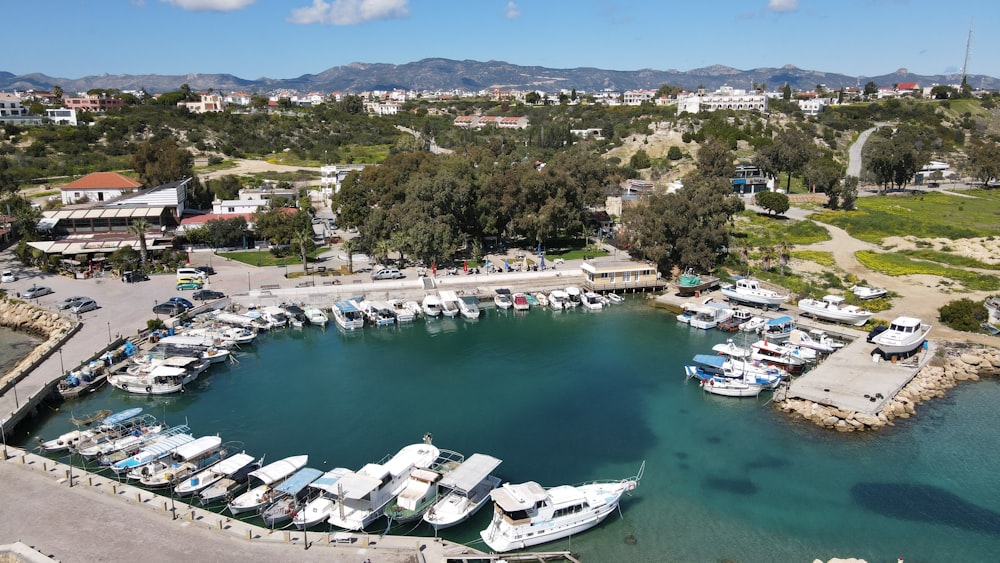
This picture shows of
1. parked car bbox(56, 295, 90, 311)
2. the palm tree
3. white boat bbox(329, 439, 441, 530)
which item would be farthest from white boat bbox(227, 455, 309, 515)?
→ the palm tree

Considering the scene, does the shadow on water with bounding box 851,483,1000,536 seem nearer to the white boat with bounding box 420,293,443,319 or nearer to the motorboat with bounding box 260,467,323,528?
the motorboat with bounding box 260,467,323,528

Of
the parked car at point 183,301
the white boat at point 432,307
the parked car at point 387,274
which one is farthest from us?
the parked car at point 387,274

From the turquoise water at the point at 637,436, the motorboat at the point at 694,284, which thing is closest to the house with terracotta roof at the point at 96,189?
the turquoise water at the point at 637,436

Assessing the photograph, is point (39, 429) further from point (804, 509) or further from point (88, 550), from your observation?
point (804, 509)

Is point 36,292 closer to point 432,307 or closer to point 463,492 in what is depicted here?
point 432,307

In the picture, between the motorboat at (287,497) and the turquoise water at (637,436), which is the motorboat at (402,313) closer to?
the turquoise water at (637,436)

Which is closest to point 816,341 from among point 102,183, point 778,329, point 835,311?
point 778,329
